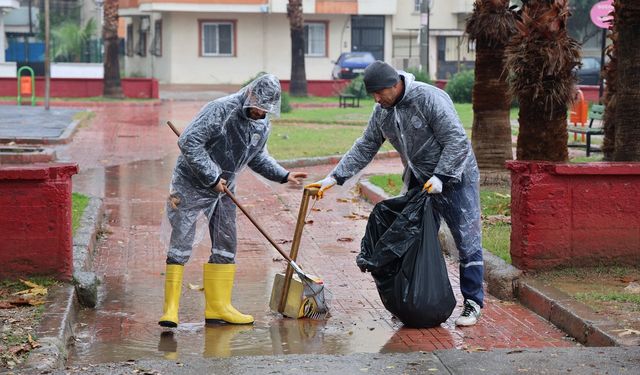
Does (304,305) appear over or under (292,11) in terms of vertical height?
under

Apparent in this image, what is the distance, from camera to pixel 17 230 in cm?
784

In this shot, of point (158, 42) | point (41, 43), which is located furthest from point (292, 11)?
point (41, 43)

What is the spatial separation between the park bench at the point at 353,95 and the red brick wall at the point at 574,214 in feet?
79.9

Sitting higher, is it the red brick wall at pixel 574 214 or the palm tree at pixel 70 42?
the palm tree at pixel 70 42

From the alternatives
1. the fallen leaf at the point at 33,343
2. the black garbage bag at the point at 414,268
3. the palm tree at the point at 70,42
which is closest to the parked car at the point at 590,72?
the palm tree at the point at 70,42

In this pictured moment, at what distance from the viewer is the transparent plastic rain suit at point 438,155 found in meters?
7.38

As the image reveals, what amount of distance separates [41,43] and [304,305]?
1753 inches

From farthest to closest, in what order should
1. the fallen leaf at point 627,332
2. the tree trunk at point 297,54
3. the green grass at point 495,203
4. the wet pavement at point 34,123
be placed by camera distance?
the tree trunk at point 297,54
the wet pavement at point 34,123
the green grass at point 495,203
the fallen leaf at point 627,332

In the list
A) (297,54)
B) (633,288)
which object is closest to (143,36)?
(297,54)

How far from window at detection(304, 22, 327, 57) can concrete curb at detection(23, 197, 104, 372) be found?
39531 mm

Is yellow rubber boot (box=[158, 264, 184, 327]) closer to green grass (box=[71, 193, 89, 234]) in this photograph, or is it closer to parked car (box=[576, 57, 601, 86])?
green grass (box=[71, 193, 89, 234])

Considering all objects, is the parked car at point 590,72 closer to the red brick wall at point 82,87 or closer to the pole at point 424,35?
the pole at point 424,35

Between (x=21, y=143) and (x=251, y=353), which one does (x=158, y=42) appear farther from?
(x=251, y=353)

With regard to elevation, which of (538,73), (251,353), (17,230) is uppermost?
(538,73)
